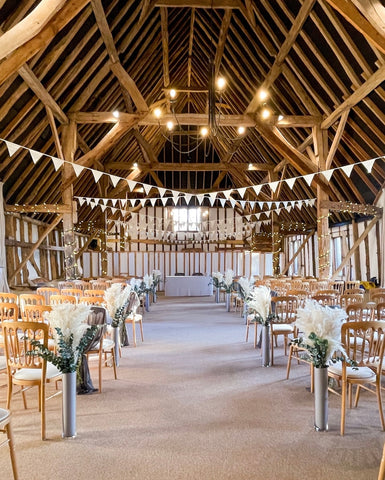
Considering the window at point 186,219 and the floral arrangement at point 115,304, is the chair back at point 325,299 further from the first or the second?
the window at point 186,219

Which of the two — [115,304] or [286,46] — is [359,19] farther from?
[286,46]

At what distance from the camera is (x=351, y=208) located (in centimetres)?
1055

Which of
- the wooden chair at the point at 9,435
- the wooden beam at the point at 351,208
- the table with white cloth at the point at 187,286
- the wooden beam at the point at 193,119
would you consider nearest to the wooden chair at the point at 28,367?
the wooden chair at the point at 9,435

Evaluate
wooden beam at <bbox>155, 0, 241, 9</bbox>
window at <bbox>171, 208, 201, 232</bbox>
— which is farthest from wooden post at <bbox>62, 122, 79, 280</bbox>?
window at <bbox>171, 208, 201, 232</bbox>

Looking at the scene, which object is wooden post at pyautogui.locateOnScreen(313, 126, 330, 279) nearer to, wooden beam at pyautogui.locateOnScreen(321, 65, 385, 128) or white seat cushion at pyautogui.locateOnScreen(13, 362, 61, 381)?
wooden beam at pyautogui.locateOnScreen(321, 65, 385, 128)

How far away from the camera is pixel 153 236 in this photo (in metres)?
22.0

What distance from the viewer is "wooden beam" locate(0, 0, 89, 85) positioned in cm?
375

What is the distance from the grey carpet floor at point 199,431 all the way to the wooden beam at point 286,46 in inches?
266

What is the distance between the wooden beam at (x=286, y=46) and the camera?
7.53m

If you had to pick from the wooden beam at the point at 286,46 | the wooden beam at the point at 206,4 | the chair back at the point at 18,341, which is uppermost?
the wooden beam at the point at 206,4

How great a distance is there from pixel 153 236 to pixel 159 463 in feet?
63.8

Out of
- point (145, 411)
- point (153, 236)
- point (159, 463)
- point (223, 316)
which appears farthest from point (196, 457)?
point (153, 236)

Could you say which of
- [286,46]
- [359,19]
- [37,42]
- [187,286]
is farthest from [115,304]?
[187,286]

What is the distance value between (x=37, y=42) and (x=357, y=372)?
14.6 ft
